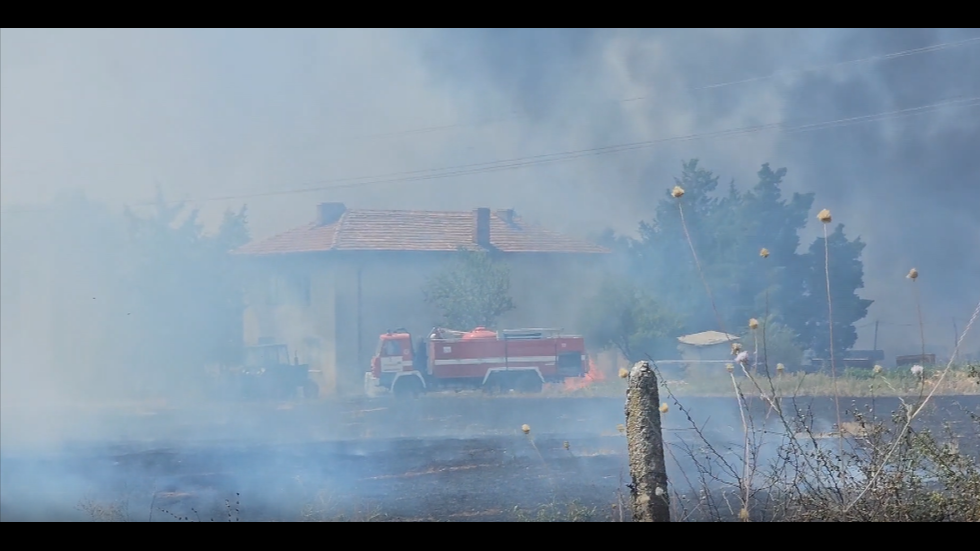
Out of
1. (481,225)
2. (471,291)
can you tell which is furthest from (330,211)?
(471,291)

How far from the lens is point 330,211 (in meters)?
14.3

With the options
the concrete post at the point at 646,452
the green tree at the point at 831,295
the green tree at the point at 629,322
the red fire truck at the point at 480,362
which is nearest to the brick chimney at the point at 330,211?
the red fire truck at the point at 480,362

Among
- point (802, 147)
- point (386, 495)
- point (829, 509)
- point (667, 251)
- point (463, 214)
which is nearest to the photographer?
point (829, 509)

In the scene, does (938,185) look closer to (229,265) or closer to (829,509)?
(829,509)

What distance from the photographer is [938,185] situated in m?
11.3

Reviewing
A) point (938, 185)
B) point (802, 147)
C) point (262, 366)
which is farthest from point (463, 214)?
point (938, 185)

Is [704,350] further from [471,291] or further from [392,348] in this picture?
[392,348]

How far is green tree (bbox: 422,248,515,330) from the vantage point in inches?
593

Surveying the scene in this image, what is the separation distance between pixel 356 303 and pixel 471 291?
6.66 ft

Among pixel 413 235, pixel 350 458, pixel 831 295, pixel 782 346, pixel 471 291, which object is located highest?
pixel 413 235

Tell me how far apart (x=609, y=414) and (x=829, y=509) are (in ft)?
25.5

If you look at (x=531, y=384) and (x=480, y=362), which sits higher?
(x=480, y=362)

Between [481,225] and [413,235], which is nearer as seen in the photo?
[481,225]
